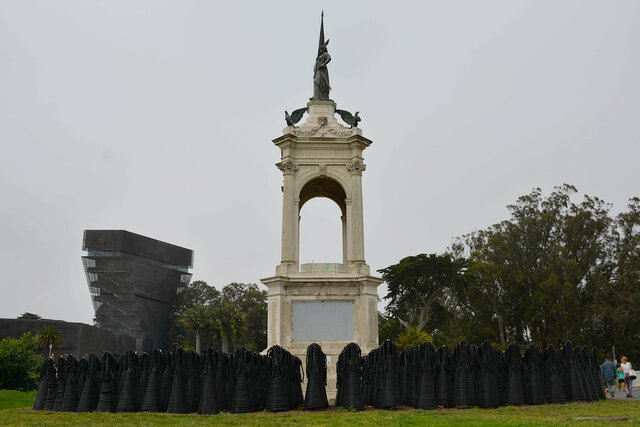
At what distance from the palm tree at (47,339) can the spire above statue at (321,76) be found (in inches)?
2308

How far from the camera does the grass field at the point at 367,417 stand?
34.4ft

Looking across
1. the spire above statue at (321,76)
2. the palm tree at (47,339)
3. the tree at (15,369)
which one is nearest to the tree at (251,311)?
the palm tree at (47,339)

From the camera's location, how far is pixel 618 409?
12867mm

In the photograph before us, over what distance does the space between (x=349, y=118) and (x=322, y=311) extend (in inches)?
269

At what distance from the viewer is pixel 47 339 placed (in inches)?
2714

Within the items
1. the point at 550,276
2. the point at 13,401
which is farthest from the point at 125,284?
the point at 13,401

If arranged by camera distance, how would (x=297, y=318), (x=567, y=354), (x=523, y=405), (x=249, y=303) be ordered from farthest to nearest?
(x=249, y=303)
(x=297, y=318)
(x=567, y=354)
(x=523, y=405)

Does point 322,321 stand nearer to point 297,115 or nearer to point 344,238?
point 344,238

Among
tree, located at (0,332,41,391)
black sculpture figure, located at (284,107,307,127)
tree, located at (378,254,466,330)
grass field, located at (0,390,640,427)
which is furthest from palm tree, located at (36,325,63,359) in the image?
grass field, located at (0,390,640,427)

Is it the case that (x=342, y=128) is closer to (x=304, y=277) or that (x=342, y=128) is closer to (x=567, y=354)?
(x=304, y=277)

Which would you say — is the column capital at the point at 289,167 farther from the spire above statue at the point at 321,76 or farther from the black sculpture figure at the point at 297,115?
the spire above statue at the point at 321,76

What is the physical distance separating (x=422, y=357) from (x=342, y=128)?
29.2 ft

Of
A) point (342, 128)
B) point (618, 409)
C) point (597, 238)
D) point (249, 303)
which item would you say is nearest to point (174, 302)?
point (249, 303)

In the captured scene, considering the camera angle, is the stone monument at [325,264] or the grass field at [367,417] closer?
the grass field at [367,417]
